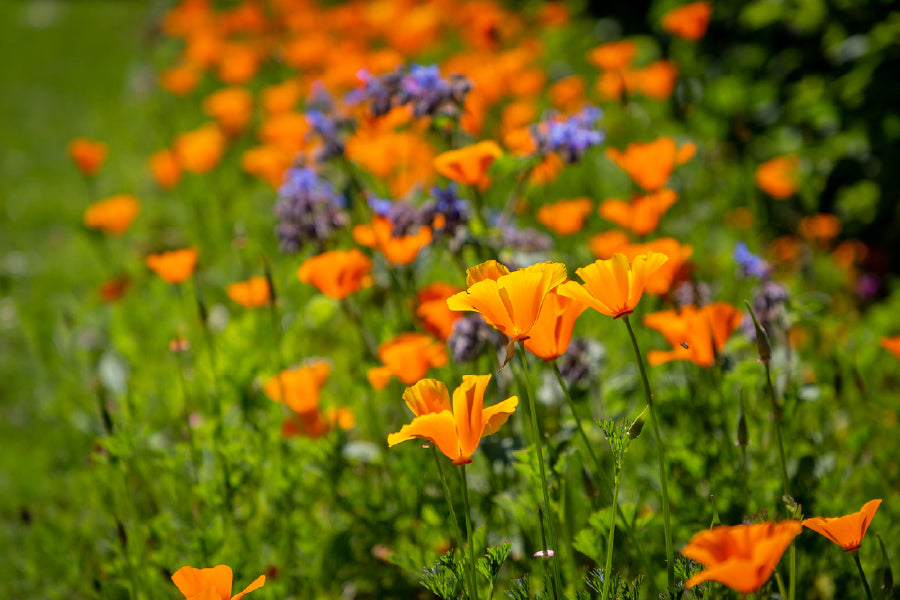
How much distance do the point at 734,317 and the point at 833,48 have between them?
5.64 feet

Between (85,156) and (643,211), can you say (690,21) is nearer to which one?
(643,211)

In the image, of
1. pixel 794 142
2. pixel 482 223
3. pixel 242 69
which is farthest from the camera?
pixel 242 69

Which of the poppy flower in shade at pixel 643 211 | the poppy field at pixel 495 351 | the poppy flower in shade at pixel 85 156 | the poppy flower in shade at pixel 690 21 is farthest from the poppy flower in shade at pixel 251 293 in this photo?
the poppy flower in shade at pixel 690 21

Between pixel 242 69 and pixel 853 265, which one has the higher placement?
pixel 242 69

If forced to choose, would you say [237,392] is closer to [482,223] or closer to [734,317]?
[482,223]

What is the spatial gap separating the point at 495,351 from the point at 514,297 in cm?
68

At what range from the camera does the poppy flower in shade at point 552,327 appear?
115 centimetres

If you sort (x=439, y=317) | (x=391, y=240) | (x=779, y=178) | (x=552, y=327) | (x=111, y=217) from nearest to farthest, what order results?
(x=552, y=327) < (x=439, y=317) < (x=391, y=240) < (x=779, y=178) < (x=111, y=217)

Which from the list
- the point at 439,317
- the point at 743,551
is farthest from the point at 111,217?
the point at 743,551

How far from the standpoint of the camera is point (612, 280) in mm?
1021

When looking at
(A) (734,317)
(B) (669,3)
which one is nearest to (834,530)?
(A) (734,317)

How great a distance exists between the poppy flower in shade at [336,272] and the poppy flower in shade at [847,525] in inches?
39.7

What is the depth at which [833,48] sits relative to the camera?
8.82ft

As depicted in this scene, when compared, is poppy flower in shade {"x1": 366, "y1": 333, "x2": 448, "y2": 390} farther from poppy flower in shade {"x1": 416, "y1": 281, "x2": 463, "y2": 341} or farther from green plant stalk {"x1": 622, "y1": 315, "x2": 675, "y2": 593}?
green plant stalk {"x1": 622, "y1": 315, "x2": 675, "y2": 593}
